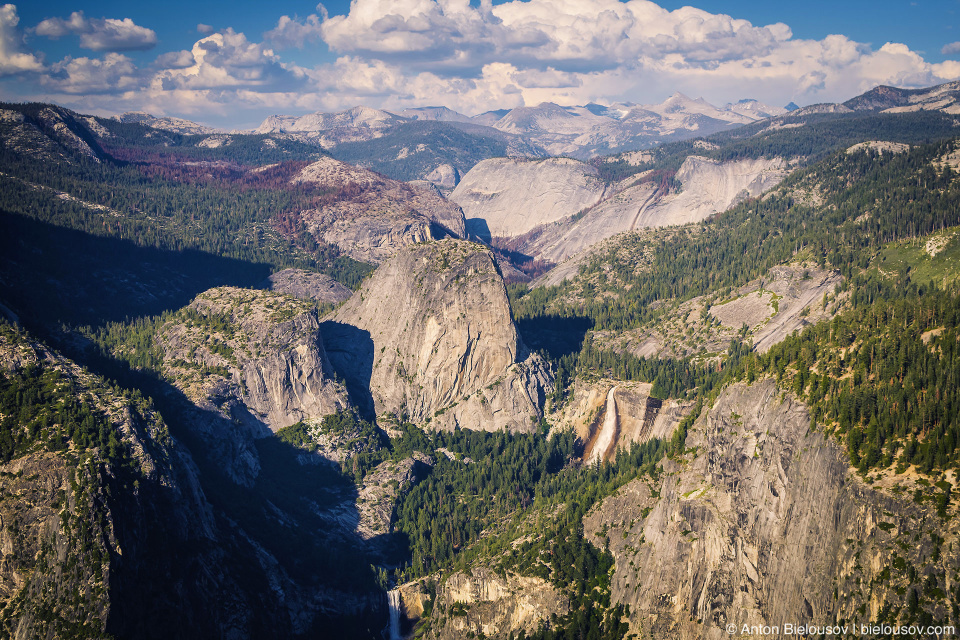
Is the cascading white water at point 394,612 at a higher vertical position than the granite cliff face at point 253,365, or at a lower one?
lower

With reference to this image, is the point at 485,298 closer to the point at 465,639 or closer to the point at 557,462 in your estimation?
the point at 557,462

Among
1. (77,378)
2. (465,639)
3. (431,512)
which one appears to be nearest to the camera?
(465,639)

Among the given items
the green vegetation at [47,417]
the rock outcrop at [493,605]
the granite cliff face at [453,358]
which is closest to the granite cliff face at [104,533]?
the green vegetation at [47,417]

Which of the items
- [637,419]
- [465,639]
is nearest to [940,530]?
[465,639]

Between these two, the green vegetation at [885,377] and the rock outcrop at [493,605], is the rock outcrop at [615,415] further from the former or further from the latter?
the rock outcrop at [493,605]

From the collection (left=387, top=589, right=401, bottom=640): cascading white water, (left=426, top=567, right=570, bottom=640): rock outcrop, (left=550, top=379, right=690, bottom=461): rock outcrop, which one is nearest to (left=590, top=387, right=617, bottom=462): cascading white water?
(left=550, top=379, right=690, bottom=461): rock outcrop

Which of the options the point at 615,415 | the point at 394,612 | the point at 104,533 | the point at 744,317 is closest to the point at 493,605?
the point at 394,612
